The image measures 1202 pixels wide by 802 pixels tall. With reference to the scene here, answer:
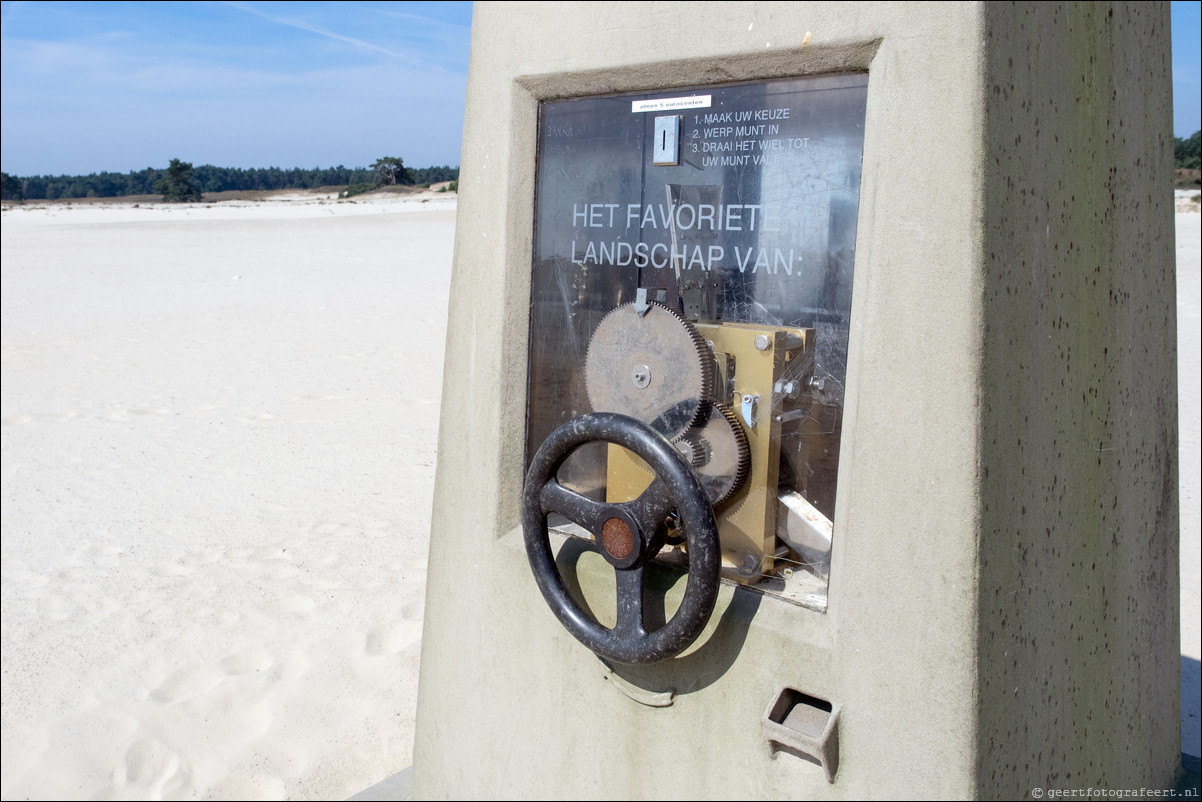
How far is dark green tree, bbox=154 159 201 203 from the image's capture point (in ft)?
160

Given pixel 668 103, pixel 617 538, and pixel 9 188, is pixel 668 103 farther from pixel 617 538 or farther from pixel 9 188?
pixel 9 188

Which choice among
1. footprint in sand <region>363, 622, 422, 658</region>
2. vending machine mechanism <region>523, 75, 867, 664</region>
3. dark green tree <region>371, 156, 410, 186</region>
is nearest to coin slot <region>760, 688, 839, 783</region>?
vending machine mechanism <region>523, 75, 867, 664</region>

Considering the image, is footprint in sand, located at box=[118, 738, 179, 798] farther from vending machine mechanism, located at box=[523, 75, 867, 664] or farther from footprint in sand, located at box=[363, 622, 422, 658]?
vending machine mechanism, located at box=[523, 75, 867, 664]

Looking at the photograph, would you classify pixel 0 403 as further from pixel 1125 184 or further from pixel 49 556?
pixel 1125 184

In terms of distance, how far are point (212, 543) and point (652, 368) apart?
4.52 metres

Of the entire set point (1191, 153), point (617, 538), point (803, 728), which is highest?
point (1191, 153)

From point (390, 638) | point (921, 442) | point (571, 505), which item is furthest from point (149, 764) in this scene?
point (921, 442)

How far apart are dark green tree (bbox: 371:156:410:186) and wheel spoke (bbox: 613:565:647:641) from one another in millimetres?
49060

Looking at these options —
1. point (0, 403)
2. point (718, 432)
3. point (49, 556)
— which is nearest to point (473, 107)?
point (718, 432)

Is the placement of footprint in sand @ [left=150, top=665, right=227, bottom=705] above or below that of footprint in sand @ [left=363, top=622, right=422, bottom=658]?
below

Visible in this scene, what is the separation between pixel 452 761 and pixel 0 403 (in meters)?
7.92

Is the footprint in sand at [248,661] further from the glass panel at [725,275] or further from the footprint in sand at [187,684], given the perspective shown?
the glass panel at [725,275]

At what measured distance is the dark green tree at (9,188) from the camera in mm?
51013

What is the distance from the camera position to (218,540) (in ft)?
18.7
